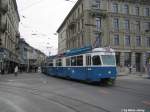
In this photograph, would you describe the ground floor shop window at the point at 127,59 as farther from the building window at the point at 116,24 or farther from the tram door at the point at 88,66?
the tram door at the point at 88,66

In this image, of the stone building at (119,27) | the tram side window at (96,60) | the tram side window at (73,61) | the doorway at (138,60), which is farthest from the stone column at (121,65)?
the tram side window at (96,60)

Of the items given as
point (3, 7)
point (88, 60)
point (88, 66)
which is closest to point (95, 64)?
point (88, 66)

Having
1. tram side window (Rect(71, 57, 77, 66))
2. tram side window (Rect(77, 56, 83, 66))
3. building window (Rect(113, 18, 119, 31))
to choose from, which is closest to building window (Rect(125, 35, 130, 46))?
building window (Rect(113, 18, 119, 31))

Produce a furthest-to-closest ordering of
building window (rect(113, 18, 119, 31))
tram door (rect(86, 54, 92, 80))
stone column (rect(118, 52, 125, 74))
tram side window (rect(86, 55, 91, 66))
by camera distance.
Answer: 1. building window (rect(113, 18, 119, 31))
2. stone column (rect(118, 52, 125, 74))
3. tram side window (rect(86, 55, 91, 66))
4. tram door (rect(86, 54, 92, 80))

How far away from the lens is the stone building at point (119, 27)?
49625 mm

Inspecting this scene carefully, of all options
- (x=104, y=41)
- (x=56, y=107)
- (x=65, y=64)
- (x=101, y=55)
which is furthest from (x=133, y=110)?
(x=104, y=41)

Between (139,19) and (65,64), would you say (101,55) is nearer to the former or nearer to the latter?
(65,64)

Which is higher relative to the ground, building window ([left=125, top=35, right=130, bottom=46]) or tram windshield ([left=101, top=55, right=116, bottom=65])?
building window ([left=125, top=35, right=130, bottom=46])

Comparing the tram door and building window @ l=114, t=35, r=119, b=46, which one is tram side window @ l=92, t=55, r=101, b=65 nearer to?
the tram door

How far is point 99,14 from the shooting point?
50.0 meters

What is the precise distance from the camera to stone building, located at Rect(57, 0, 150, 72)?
163 ft

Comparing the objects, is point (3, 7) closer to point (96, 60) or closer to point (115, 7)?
point (115, 7)

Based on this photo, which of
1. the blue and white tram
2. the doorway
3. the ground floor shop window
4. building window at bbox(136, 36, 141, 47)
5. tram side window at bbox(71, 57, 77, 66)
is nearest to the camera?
the blue and white tram

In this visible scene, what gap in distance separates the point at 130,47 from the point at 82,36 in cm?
950
